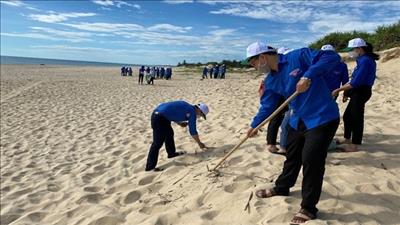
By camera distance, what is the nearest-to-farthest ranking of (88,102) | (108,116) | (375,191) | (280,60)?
(280,60) → (375,191) → (108,116) → (88,102)

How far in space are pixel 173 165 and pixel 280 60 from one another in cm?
317

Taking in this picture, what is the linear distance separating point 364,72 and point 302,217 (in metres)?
2.84

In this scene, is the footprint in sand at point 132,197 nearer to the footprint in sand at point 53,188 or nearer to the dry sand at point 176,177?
the dry sand at point 176,177

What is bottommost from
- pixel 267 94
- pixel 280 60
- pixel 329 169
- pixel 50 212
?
pixel 50 212

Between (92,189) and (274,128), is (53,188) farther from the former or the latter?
(274,128)

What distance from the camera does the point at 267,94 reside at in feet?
15.4

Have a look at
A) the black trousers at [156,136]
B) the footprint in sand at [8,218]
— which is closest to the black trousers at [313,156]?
the black trousers at [156,136]

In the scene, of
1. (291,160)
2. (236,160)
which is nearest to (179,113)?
(236,160)

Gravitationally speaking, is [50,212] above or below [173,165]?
below

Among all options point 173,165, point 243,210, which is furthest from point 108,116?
point 243,210

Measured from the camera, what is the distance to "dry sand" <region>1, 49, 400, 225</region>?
4.27 m

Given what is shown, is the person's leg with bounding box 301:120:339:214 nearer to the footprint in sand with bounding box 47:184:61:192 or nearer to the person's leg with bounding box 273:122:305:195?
the person's leg with bounding box 273:122:305:195

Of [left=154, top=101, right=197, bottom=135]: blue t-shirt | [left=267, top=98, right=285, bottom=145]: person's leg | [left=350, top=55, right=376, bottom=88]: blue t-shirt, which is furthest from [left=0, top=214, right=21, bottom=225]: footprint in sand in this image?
[left=350, top=55, right=376, bottom=88]: blue t-shirt

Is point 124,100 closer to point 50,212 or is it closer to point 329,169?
point 50,212
